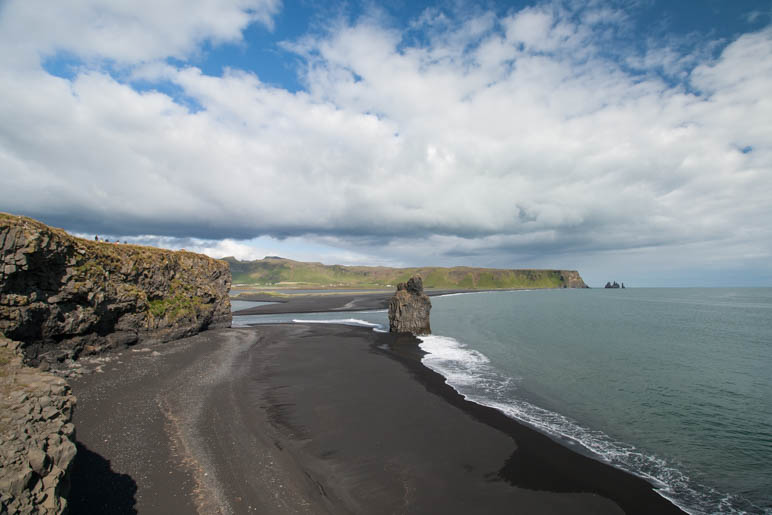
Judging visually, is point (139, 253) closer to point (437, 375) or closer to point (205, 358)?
point (205, 358)

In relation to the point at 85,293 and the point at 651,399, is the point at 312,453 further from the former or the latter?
the point at 85,293

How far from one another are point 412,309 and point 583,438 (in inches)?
1364

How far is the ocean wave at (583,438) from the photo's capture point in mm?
12586

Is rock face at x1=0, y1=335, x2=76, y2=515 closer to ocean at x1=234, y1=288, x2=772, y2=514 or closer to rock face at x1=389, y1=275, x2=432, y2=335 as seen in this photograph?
ocean at x1=234, y1=288, x2=772, y2=514

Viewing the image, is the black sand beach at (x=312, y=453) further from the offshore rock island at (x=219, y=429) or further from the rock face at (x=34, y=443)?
the rock face at (x=34, y=443)

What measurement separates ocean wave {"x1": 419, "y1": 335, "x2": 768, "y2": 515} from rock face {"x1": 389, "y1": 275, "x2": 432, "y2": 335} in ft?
55.5

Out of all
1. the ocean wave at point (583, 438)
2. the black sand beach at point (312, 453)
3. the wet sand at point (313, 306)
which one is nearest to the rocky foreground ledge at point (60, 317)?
the black sand beach at point (312, 453)

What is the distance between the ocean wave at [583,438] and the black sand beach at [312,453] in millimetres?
1032

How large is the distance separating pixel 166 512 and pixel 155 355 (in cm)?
2477

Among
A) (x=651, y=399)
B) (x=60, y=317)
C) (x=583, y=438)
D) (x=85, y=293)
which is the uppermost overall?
(x=85, y=293)

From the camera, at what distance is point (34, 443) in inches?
288

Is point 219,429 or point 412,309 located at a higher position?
point 412,309

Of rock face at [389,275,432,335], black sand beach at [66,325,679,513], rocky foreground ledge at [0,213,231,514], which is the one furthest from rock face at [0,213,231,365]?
rock face at [389,275,432,335]

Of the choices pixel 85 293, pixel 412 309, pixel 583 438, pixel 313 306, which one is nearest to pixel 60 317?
pixel 85 293
